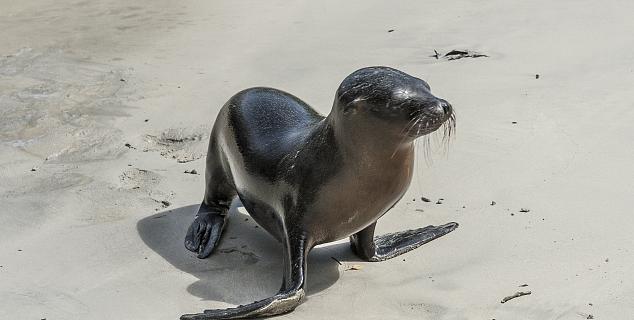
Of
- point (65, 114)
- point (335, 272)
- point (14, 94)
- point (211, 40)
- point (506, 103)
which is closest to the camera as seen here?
point (335, 272)

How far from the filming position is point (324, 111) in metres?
Result: 5.72

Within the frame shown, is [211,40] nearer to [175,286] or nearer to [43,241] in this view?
[43,241]

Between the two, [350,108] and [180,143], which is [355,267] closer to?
[350,108]

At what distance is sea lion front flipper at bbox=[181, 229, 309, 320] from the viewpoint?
11.4 feet

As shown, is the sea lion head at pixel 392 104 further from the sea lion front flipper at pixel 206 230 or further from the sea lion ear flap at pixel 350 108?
the sea lion front flipper at pixel 206 230

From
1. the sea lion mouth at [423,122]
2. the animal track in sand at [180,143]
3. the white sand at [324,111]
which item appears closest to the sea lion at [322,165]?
the sea lion mouth at [423,122]

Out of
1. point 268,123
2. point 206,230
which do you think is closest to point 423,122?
point 268,123

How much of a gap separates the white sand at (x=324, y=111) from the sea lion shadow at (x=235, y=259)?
10 millimetres

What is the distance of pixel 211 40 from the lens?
7.53m

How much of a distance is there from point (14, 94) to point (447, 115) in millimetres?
3958

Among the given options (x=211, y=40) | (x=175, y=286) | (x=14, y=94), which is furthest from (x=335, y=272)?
(x=211, y=40)

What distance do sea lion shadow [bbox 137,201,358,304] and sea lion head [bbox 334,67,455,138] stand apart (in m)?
0.77

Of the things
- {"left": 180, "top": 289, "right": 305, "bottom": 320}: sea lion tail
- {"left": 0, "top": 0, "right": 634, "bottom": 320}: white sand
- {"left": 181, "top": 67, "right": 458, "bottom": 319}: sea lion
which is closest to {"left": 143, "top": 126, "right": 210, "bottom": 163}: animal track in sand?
{"left": 0, "top": 0, "right": 634, "bottom": 320}: white sand

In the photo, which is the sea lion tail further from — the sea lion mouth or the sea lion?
the sea lion mouth
